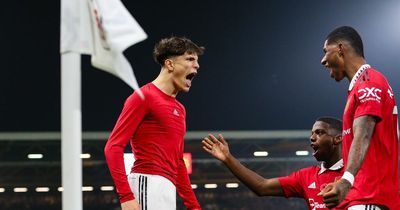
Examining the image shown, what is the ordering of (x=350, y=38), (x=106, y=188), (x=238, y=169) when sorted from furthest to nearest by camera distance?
(x=106, y=188) → (x=238, y=169) → (x=350, y=38)

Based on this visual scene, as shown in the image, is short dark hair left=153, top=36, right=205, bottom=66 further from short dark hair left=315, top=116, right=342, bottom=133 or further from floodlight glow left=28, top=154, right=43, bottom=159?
floodlight glow left=28, top=154, right=43, bottom=159

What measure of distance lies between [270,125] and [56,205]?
190 inches

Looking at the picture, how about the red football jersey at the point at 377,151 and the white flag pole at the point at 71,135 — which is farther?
the red football jersey at the point at 377,151

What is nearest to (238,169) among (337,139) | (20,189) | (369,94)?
(337,139)

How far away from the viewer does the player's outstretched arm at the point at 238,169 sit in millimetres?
4578

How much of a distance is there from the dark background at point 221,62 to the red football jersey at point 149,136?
999 cm

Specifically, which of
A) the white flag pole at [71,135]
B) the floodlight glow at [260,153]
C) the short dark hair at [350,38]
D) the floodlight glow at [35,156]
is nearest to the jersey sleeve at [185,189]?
the short dark hair at [350,38]

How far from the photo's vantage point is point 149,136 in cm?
405

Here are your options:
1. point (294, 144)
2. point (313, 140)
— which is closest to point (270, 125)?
point (294, 144)

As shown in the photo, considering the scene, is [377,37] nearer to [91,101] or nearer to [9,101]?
[91,101]

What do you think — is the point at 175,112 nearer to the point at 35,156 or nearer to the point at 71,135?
the point at 71,135

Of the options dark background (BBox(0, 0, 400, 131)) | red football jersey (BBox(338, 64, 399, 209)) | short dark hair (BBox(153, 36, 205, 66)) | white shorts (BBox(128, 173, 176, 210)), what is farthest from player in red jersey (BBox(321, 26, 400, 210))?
dark background (BBox(0, 0, 400, 131))

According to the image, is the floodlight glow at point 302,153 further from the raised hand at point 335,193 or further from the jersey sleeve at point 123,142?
the raised hand at point 335,193

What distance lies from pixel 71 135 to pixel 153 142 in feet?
5.11
